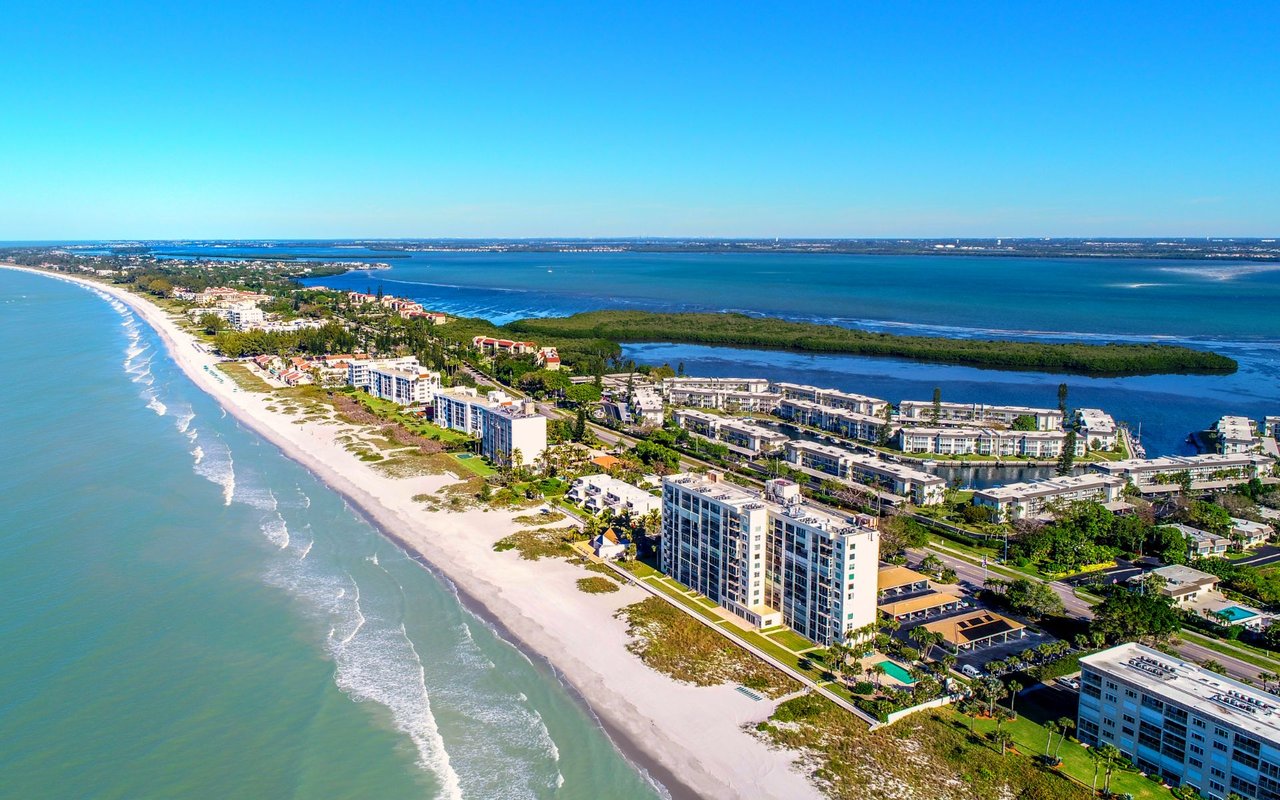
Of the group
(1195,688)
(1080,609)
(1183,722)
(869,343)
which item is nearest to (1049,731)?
(1183,722)

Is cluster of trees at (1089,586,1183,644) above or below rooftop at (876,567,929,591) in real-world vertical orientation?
above

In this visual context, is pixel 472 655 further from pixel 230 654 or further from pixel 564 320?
pixel 564 320

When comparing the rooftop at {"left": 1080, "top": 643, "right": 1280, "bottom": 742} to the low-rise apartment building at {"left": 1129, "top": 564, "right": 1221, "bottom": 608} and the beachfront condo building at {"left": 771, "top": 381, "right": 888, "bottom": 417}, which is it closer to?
the low-rise apartment building at {"left": 1129, "top": 564, "right": 1221, "bottom": 608}

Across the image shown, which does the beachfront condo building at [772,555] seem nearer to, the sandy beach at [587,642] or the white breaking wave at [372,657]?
the sandy beach at [587,642]

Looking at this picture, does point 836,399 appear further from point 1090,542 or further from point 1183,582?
point 1183,582

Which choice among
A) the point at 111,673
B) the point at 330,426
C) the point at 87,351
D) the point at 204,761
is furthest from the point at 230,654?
the point at 87,351

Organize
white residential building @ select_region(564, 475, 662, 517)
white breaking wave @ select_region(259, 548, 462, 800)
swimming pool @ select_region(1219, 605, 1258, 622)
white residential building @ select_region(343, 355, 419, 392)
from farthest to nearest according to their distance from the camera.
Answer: white residential building @ select_region(343, 355, 419, 392) < white residential building @ select_region(564, 475, 662, 517) < swimming pool @ select_region(1219, 605, 1258, 622) < white breaking wave @ select_region(259, 548, 462, 800)

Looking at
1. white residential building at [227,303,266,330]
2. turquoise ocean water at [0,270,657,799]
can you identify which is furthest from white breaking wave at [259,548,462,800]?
white residential building at [227,303,266,330]
